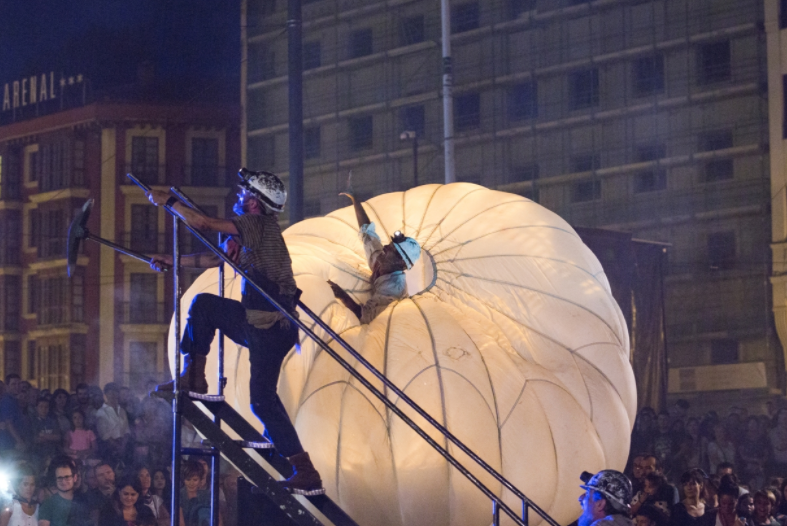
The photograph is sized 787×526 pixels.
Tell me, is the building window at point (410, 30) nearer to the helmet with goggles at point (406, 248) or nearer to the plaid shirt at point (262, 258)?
the helmet with goggles at point (406, 248)

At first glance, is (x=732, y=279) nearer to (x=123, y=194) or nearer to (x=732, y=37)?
(x=732, y=37)

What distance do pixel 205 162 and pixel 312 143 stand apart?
3.26 m

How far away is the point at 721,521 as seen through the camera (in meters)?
8.84

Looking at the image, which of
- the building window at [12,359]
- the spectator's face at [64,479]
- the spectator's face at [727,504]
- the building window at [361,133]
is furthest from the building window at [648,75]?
the spectator's face at [64,479]

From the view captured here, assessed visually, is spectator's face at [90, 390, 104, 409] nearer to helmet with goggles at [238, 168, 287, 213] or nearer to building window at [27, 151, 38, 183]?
helmet with goggles at [238, 168, 287, 213]

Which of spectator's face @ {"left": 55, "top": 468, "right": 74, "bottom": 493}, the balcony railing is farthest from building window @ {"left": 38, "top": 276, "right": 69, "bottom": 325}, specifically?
spectator's face @ {"left": 55, "top": 468, "right": 74, "bottom": 493}

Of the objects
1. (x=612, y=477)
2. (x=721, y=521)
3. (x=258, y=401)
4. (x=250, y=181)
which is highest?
(x=250, y=181)

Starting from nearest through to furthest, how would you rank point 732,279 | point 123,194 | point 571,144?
point 732,279 < point 571,144 < point 123,194

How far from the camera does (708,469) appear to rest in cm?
1248

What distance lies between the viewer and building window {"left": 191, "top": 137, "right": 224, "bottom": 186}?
33.8m

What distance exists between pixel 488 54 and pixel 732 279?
9529mm

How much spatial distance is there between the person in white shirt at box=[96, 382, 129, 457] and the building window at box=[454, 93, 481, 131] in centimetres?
2239

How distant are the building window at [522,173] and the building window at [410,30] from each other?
487cm

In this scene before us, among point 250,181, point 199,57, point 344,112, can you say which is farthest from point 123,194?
point 250,181
